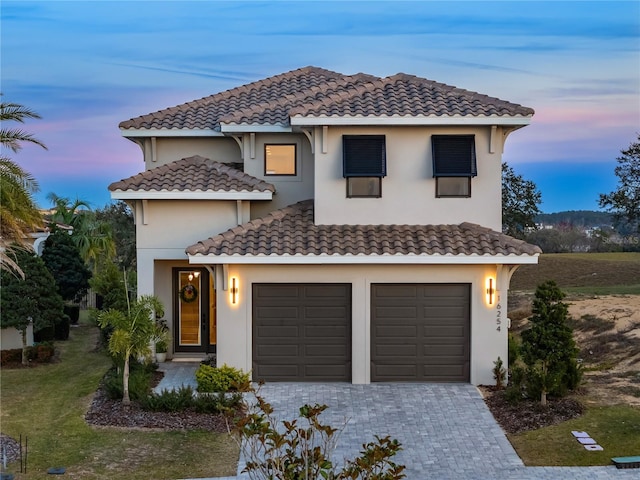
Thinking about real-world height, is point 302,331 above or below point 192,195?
below

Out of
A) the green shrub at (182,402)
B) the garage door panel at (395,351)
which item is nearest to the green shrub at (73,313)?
the green shrub at (182,402)

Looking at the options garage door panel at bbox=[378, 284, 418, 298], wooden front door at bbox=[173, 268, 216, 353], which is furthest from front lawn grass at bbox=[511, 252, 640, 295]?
wooden front door at bbox=[173, 268, 216, 353]

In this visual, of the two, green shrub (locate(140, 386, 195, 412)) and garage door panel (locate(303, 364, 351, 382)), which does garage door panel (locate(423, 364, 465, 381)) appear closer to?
garage door panel (locate(303, 364, 351, 382))

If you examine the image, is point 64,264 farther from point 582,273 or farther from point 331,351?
point 582,273

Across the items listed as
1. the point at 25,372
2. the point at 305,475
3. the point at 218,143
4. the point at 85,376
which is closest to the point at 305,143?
the point at 218,143

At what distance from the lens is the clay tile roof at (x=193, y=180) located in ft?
60.6

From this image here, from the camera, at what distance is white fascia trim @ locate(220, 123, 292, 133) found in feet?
64.5

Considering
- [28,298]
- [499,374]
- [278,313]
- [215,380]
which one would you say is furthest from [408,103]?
[28,298]

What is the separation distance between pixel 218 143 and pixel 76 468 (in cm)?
1166

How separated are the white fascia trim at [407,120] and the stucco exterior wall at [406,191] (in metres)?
0.59

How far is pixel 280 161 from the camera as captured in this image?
20547 mm

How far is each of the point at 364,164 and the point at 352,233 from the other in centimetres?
180

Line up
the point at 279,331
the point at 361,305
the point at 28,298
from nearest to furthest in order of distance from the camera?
the point at 361,305
the point at 279,331
the point at 28,298

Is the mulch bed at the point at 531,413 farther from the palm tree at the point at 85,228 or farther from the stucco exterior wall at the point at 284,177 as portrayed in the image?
the palm tree at the point at 85,228
